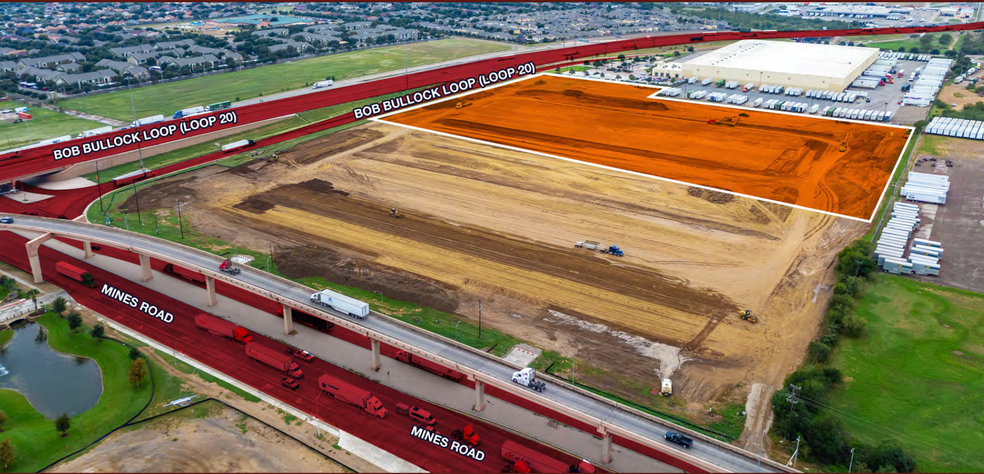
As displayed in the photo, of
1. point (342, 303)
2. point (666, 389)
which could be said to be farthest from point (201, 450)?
point (666, 389)

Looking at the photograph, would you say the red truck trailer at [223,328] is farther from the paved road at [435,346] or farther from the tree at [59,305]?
the tree at [59,305]

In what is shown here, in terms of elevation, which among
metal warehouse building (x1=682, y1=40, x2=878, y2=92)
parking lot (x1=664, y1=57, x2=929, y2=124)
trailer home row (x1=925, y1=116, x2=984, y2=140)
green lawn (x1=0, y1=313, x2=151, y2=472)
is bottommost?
green lawn (x1=0, y1=313, x2=151, y2=472)

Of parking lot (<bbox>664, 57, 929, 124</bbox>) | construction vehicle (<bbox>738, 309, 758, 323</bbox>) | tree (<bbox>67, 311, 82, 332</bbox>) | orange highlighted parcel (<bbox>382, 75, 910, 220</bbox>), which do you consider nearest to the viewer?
tree (<bbox>67, 311, 82, 332</bbox>)

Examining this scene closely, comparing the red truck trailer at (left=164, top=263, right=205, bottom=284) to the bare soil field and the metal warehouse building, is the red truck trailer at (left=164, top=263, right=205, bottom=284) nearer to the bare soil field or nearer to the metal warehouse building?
the bare soil field

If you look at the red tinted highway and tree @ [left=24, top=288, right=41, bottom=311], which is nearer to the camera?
tree @ [left=24, top=288, right=41, bottom=311]

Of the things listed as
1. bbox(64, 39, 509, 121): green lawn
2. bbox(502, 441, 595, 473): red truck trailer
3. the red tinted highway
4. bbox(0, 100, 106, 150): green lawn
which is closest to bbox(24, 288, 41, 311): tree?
the red tinted highway

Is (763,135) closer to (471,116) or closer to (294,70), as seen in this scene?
(471,116)

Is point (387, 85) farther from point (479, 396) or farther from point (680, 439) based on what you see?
point (680, 439)

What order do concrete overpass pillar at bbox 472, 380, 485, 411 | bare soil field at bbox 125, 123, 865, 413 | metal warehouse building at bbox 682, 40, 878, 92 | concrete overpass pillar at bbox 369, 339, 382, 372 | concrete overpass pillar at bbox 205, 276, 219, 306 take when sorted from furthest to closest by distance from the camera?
metal warehouse building at bbox 682, 40, 878, 92 < concrete overpass pillar at bbox 205, 276, 219, 306 < bare soil field at bbox 125, 123, 865, 413 < concrete overpass pillar at bbox 369, 339, 382, 372 < concrete overpass pillar at bbox 472, 380, 485, 411
